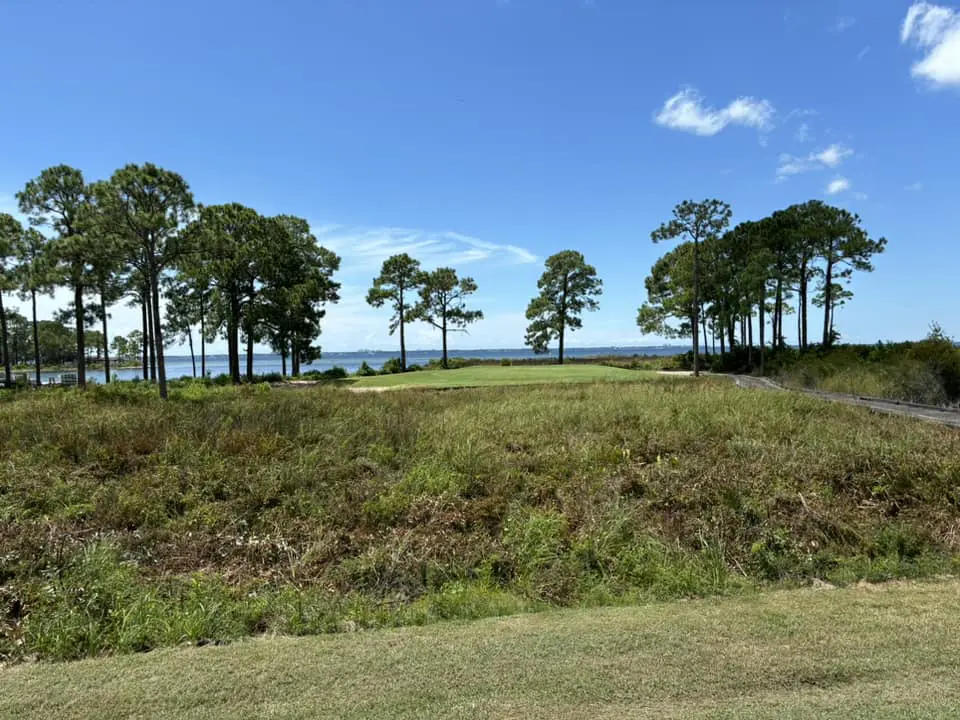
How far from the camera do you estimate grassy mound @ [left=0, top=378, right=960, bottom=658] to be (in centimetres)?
441

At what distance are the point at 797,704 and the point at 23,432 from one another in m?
10.6

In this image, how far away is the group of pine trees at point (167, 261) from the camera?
2164 centimetres

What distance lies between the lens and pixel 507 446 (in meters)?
8.57

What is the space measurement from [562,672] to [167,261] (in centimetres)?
2542

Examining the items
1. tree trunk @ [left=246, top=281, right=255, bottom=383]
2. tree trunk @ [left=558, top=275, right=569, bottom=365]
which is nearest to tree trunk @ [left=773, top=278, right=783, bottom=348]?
tree trunk @ [left=558, top=275, right=569, bottom=365]

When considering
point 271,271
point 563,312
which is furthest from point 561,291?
point 271,271

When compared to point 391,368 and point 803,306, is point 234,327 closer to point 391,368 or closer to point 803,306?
point 391,368

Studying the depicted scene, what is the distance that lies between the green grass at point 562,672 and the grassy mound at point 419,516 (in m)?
0.71

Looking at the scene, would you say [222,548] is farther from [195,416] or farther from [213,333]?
[213,333]

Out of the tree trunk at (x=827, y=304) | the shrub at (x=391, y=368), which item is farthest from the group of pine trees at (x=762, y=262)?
the shrub at (x=391, y=368)

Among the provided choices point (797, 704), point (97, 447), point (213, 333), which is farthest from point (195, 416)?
point (213, 333)

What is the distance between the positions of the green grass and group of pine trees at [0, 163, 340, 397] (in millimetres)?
22438

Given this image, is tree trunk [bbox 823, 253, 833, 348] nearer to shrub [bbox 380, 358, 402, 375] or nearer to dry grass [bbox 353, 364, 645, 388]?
dry grass [bbox 353, 364, 645, 388]

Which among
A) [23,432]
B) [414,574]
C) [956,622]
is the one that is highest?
[23,432]
